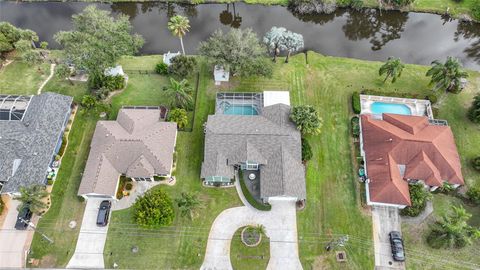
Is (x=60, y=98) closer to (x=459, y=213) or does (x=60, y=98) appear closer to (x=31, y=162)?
(x=31, y=162)

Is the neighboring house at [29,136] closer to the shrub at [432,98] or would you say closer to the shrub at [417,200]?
the shrub at [417,200]

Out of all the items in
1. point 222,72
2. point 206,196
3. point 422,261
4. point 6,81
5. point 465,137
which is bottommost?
point 422,261

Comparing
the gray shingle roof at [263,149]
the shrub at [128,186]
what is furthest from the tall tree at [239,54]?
the shrub at [128,186]

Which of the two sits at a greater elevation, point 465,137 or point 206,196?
point 465,137

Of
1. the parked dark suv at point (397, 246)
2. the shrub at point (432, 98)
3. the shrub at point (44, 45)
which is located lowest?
the parked dark suv at point (397, 246)

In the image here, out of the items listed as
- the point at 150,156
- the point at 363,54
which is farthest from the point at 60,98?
the point at 363,54
